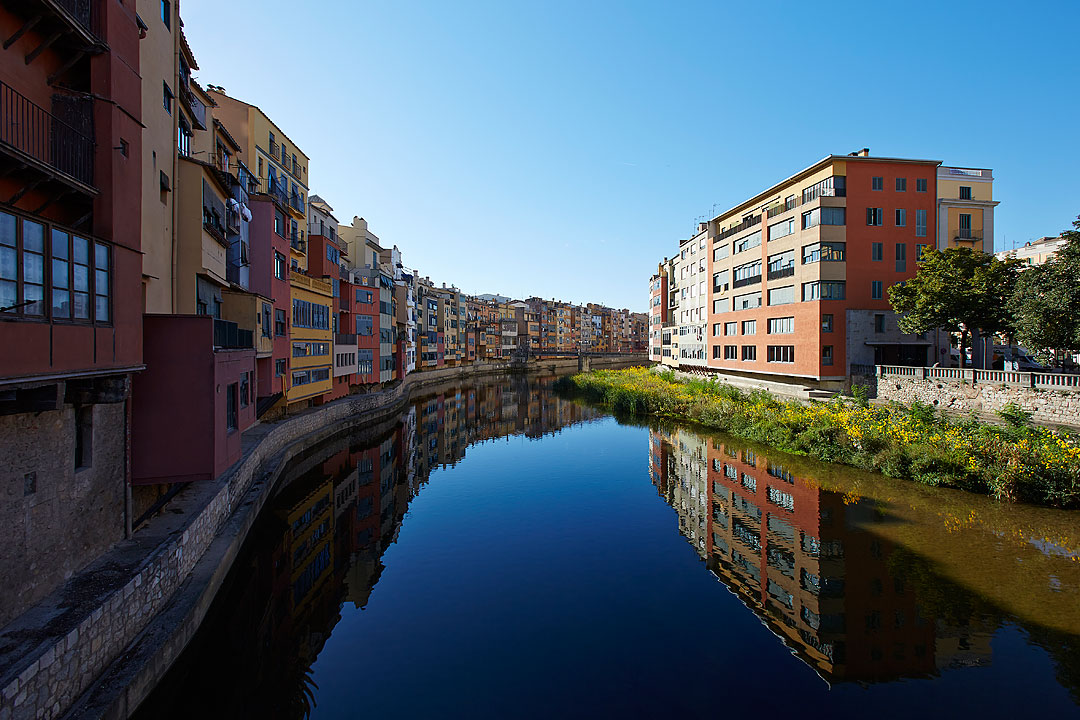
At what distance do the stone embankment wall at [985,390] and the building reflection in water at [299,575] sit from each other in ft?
88.4

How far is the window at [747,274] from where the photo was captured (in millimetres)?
42109

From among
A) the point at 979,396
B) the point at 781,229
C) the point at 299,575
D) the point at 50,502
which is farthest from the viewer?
the point at 781,229

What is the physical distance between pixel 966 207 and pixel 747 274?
15366 mm

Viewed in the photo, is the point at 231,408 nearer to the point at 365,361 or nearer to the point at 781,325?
the point at 365,361

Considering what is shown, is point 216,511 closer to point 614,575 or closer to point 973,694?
point 614,575

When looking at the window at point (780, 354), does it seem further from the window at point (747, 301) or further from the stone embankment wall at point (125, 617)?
the stone embankment wall at point (125, 617)

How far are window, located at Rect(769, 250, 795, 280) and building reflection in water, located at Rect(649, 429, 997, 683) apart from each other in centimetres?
1755

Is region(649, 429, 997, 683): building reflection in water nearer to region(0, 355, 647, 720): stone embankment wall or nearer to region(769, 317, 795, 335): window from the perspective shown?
region(0, 355, 647, 720): stone embankment wall

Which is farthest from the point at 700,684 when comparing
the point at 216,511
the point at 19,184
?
the point at 19,184

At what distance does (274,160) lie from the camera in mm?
31688

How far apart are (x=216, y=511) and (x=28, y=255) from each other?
8.79 m

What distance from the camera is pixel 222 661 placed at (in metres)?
10.8

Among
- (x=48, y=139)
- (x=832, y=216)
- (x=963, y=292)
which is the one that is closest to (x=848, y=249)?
(x=832, y=216)

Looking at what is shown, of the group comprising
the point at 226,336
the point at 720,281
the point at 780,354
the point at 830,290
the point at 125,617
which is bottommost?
the point at 125,617
